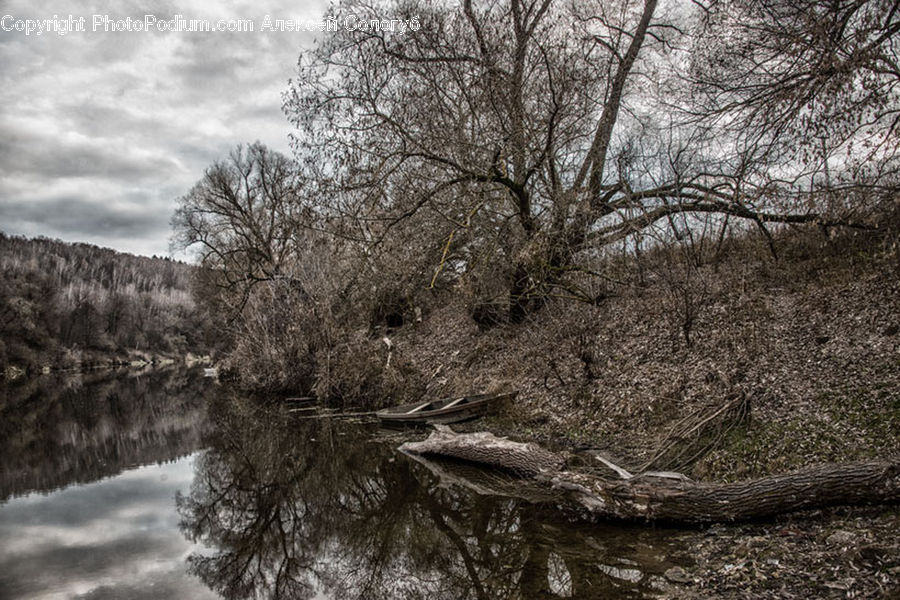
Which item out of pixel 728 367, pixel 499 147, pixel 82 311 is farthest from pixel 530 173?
pixel 82 311

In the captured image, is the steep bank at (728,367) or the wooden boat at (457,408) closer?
the steep bank at (728,367)

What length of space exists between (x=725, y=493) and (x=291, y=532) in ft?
16.9

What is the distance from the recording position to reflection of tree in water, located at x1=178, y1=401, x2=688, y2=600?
4.95m

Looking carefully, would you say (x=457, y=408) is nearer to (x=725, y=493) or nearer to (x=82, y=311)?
(x=725, y=493)

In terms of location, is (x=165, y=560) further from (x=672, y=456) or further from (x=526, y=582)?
(x=672, y=456)

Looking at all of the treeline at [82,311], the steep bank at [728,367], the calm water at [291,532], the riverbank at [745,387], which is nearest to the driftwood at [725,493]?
the riverbank at [745,387]

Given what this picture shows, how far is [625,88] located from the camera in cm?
1412

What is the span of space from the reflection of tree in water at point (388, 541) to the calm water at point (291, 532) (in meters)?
0.02

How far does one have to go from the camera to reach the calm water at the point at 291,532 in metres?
5.16

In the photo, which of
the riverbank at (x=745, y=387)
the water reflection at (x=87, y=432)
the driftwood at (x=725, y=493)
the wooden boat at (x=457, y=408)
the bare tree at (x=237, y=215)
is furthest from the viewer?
the bare tree at (x=237, y=215)

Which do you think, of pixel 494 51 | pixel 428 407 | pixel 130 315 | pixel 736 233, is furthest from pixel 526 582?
pixel 130 315

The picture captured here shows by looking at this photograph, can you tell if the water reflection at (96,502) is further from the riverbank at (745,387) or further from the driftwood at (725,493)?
the riverbank at (745,387)

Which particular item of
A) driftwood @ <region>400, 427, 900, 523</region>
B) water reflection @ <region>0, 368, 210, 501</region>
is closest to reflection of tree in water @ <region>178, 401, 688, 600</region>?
driftwood @ <region>400, 427, 900, 523</region>

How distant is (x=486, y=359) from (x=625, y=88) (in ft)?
26.5
